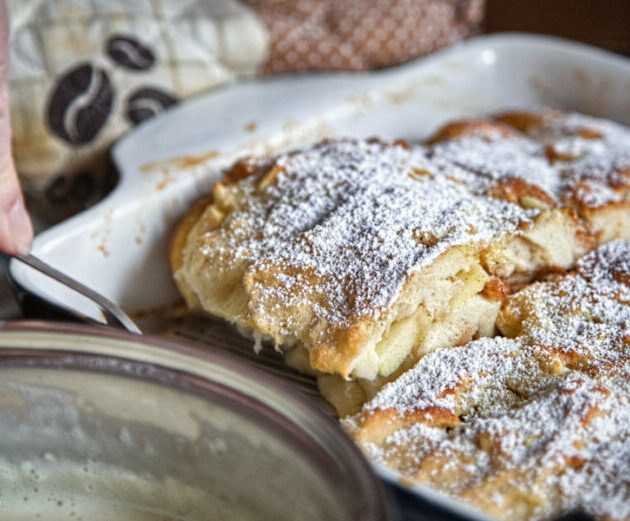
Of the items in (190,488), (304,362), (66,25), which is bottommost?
(304,362)

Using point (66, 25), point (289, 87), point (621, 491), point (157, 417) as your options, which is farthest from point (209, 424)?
point (66, 25)

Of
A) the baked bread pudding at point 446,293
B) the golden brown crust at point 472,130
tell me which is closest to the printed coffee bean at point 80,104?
the baked bread pudding at point 446,293

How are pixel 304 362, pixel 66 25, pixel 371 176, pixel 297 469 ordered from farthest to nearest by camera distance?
1. pixel 66 25
2. pixel 371 176
3. pixel 304 362
4. pixel 297 469

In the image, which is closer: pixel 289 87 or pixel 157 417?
pixel 157 417

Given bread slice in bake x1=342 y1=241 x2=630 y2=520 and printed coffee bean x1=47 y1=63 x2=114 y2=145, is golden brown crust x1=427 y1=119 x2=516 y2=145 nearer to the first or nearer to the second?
bread slice in bake x1=342 y1=241 x2=630 y2=520

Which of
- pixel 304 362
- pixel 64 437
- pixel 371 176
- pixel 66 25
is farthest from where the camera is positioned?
pixel 66 25

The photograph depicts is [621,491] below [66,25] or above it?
below

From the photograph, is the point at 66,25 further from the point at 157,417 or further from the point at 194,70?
the point at 157,417

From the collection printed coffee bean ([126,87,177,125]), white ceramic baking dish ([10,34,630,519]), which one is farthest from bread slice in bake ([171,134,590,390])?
printed coffee bean ([126,87,177,125])
